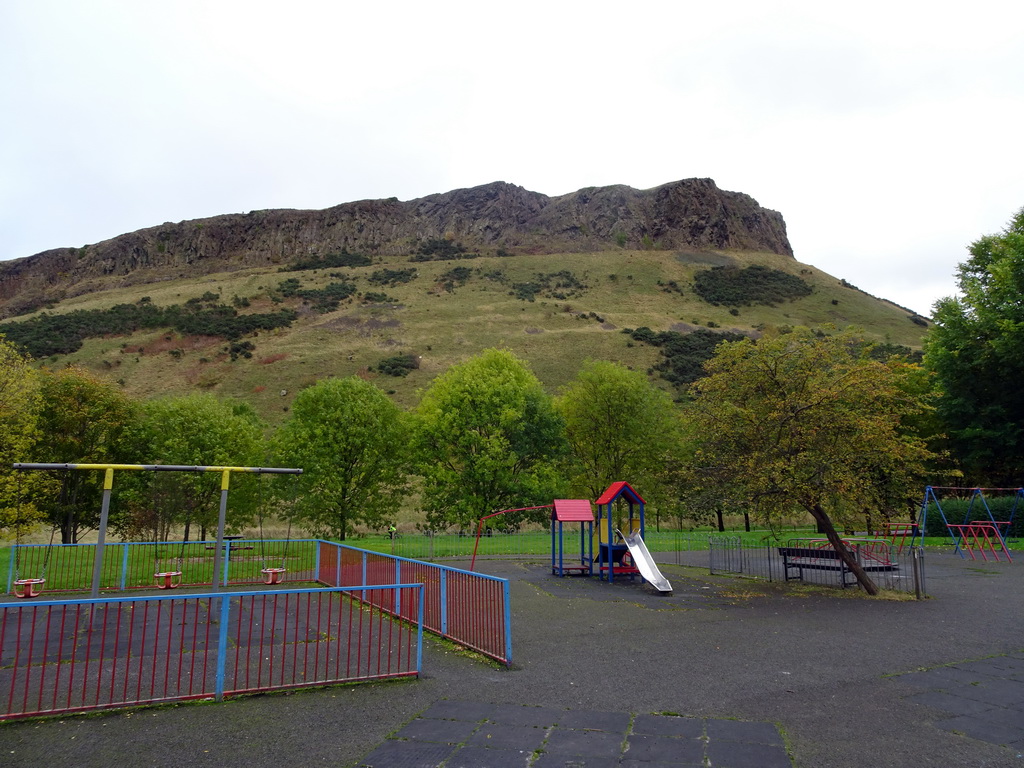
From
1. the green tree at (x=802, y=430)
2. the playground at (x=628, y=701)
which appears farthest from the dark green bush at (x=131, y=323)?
the playground at (x=628, y=701)

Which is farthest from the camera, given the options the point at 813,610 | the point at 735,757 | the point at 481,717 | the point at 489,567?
the point at 489,567

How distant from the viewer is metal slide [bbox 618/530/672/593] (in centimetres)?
1532

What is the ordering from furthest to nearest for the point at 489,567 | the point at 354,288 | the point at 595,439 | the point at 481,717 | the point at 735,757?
the point at 354,288
the point at 595,439
the point at 489,567
the point at 481,717
the point at 735,757

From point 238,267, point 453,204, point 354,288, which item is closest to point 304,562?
point 354,288

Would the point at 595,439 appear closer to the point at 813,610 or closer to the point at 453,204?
the point at 813,610

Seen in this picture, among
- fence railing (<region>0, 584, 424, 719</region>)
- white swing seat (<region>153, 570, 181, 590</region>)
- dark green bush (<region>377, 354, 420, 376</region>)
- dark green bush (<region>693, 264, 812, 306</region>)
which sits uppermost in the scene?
dark green bush (<region>693, 264, 812, 306</region>)

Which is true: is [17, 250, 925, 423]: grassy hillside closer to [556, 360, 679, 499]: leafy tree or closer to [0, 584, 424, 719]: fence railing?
[556, 360, 679, 499]: leafy tree

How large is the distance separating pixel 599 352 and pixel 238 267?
326 ft

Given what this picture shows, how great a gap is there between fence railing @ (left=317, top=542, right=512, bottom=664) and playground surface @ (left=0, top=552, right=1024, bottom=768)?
0.39 m

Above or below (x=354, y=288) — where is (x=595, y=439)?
below

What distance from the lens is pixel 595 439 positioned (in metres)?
38.6

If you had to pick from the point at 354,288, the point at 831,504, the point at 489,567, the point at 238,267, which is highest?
the point at 238,267

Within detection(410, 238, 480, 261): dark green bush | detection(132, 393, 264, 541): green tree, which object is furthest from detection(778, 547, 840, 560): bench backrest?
detection(410, 238, 480, 261): dark green bush

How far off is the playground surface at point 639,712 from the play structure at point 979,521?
15871 mm
